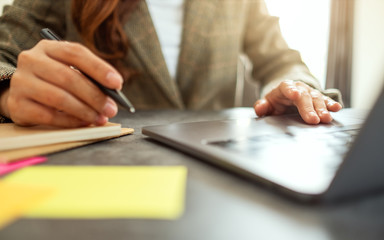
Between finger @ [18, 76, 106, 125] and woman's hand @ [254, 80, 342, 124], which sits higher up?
finger @ [18, 76, 106, 125]

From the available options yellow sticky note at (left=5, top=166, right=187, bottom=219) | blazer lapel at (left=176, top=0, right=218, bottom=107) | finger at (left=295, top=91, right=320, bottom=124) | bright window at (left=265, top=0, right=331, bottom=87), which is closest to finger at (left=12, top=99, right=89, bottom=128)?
yellow sticky note at (left=5, top=166, right=187, bottom=219)

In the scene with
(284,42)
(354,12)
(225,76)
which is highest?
(354,12)

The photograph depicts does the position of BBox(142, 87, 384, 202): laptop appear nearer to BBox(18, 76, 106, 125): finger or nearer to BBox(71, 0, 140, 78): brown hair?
BBox(18, 76, 106, 125): finger

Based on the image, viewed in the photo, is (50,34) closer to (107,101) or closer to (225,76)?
(107,101)

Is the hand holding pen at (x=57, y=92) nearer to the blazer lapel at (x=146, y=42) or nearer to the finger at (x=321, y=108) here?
the finger at (x=321, y=108)

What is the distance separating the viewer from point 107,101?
1.15 feet

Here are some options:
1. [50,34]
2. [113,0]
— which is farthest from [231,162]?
[113,0]

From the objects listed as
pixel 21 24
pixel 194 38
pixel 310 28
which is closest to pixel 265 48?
pixel 194 38

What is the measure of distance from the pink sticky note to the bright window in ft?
5.65

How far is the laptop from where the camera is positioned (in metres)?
0.15

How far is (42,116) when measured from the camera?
339 mm

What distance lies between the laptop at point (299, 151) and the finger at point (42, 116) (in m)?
0.09

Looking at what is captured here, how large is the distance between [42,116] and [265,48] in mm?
846

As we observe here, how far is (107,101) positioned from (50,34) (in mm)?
142
